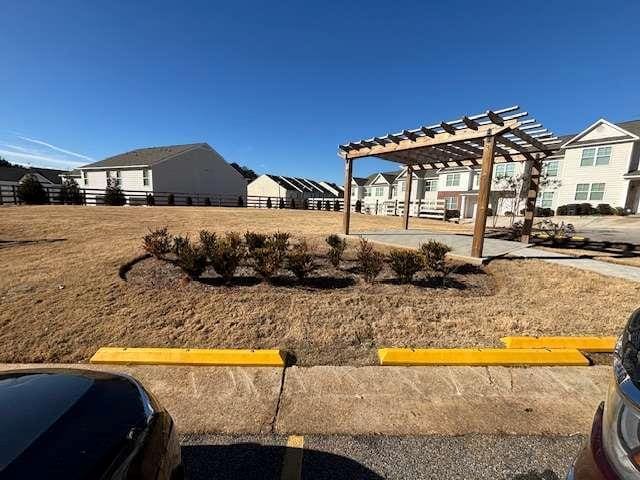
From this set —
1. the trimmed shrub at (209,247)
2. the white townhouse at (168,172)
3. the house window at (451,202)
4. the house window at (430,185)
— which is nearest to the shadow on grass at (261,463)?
the trimmed shrub at (209,247)

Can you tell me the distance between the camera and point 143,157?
30.1 metres

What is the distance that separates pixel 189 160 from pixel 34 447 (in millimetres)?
32548

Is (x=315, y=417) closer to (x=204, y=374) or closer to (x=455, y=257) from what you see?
(x=204, y=374)

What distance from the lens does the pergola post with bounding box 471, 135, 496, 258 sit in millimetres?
6914

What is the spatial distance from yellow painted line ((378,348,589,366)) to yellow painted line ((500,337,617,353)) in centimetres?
16

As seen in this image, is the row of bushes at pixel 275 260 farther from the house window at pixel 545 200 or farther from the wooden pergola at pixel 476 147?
the house window at pixel 545 200

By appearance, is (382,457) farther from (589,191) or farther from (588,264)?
(589,191)

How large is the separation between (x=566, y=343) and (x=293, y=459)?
365 centimetres

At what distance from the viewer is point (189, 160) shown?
100 feet

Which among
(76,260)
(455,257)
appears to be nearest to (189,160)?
(76,260)

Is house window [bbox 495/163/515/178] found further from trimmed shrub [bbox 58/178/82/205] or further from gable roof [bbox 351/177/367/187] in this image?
trimmed shrub [bbox 58/178/82/205]

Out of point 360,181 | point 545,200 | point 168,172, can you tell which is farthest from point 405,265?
point 360,181

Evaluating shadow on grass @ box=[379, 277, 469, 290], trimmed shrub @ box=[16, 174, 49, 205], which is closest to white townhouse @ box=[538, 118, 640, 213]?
shadow on grass @ box=[379, 277, 469, 290]

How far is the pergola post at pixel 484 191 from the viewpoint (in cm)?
691
